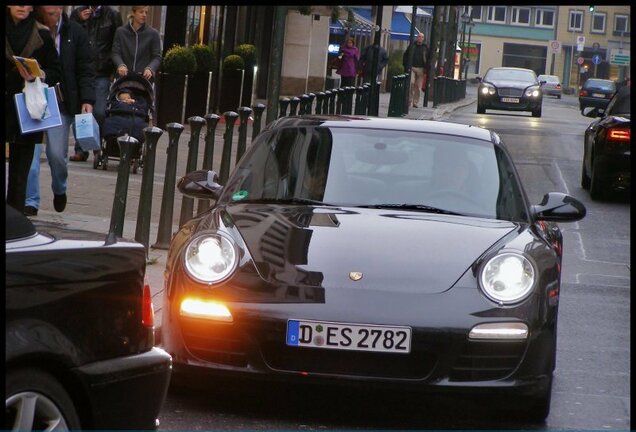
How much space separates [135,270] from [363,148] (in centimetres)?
306

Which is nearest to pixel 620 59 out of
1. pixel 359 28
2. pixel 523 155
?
pixel 359 28

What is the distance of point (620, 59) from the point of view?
397 feet

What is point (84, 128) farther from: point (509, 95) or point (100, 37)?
point (509, 95)

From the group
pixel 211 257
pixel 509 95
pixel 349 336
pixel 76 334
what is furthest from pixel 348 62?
pixel 76 334

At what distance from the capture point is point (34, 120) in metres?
10.3

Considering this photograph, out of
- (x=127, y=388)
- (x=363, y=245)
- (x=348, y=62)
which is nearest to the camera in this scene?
(x=127, y=388)

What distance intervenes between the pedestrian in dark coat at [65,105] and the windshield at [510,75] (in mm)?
34809

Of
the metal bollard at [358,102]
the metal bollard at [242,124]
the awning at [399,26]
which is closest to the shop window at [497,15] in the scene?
the awning at [399,26]

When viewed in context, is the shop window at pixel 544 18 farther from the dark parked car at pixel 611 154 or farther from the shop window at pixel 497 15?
the dark parked car at pixel 611 154

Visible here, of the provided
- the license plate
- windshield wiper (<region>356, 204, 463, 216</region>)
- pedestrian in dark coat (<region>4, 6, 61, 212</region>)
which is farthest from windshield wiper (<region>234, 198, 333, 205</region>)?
pedestrian in dark coat (<region>4, 6, 61, 212</region>)

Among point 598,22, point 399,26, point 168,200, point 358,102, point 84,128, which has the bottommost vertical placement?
point 168,200

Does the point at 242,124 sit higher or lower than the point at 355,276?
higher

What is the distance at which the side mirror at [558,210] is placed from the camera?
25.1 ft

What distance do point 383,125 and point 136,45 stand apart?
915cm
